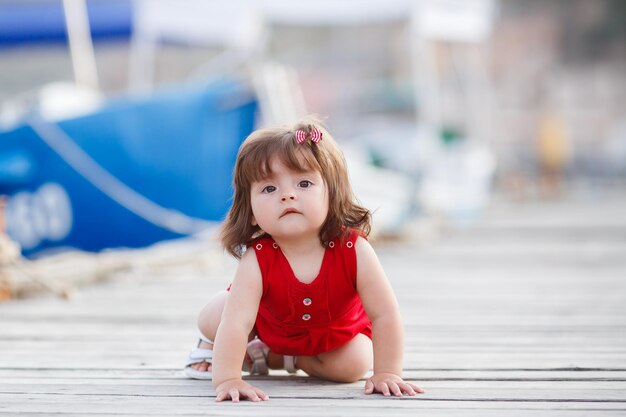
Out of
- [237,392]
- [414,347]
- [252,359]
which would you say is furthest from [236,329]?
[414,347]

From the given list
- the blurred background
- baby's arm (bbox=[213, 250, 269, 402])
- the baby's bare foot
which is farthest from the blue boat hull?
baby's arm (bbox=[213, 250, 269, 402])

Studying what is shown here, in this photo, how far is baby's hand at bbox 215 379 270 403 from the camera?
6.95 ft

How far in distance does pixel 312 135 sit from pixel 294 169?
0.09m

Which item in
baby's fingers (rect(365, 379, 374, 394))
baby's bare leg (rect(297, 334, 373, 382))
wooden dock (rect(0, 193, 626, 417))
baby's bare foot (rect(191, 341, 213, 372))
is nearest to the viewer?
wooden dock (rect(0, 193, 626, 417))

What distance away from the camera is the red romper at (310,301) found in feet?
7.31

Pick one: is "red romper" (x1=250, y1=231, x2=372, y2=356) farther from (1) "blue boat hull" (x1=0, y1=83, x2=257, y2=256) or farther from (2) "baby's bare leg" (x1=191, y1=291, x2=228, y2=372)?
(1) "blue boat hull" (x1=0, y1=83, x2=257, y2=256)

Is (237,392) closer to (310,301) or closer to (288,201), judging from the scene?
(310,301)

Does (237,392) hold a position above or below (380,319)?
below

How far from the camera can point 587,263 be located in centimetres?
582

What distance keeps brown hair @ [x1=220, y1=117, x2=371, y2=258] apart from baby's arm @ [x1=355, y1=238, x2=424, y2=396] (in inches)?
2.9

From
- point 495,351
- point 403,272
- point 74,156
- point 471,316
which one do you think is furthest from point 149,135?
point 495,351

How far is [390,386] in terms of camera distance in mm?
2176

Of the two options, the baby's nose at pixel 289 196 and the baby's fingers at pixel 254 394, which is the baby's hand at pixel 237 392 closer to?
the baby's fingers at pixel 254 394

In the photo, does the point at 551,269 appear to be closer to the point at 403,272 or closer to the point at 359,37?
the point at 403,272
